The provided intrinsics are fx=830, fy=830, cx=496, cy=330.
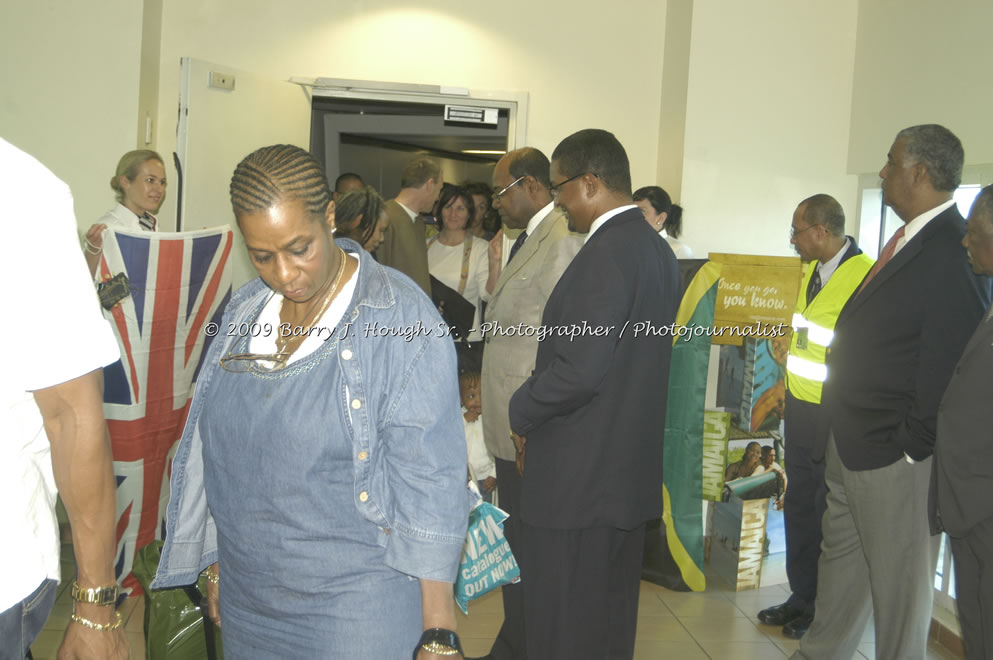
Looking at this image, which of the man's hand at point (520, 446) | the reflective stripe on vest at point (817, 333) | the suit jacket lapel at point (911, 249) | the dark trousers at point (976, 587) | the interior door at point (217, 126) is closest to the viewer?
the dark trousers at point (976, 587)

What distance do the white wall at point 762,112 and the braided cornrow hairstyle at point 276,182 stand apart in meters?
4.11

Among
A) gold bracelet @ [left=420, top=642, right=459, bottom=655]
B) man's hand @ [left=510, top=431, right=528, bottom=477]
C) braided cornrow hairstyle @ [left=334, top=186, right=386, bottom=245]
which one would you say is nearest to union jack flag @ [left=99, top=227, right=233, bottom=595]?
braided cornrow hairstyle @ [left=334, top=186, right=386, bottom=245]

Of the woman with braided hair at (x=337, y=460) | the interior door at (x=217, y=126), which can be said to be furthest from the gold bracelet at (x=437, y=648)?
the interior door at (x=217, y=126)

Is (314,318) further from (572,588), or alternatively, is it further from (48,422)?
(572,588)

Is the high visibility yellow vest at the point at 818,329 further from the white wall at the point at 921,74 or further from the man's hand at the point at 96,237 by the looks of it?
the man's hand at the point at 96,237

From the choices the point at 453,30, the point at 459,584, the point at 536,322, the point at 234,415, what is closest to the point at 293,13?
the point at 453,30

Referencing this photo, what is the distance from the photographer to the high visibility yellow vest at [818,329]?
354cm

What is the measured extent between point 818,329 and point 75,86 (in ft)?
13.7

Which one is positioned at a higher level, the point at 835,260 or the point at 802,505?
the point at 835,260

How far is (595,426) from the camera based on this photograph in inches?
98.1

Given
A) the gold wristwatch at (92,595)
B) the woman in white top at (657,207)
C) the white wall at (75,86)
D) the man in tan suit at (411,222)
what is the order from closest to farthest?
the gold wristwatch at (92,595) < the man in tan suit at (411,222) < the woman in white top at (657,207) < the white wall at (75,86)

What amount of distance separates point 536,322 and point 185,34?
146 inches

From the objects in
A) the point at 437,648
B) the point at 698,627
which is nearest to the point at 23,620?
the point at 437,648

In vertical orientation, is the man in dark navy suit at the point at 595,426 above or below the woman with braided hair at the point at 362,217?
below
